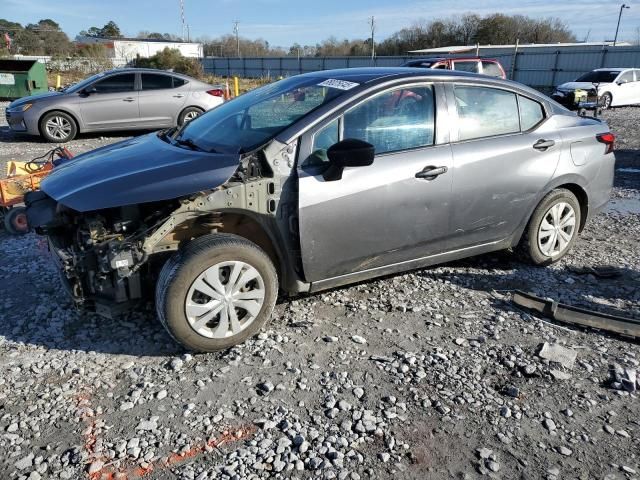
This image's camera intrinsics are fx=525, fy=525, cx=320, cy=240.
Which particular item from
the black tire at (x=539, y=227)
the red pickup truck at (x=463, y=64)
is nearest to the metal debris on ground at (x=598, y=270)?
the black tire at (x=539, y=227)

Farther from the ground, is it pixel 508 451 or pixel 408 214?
pixel 408 214

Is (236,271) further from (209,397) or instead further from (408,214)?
(408,214)

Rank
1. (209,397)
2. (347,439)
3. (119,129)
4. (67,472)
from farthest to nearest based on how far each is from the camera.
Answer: (119,129), (209,397), (347,439), (67,472)

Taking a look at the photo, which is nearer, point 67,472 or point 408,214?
point 67,472

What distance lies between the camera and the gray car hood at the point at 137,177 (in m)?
3.12

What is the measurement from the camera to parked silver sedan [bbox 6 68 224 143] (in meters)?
11.0

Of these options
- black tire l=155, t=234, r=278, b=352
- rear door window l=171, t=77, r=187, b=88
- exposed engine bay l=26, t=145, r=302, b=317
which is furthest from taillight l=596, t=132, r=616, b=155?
rear door window l=171, t=77, r=187, b=88

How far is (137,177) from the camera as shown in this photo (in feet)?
10.8

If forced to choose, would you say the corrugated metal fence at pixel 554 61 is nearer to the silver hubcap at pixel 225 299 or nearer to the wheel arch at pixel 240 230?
the wheel arch at pixel 240 230

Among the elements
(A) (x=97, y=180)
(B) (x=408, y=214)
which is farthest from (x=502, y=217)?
(A) (x=97, y=180)

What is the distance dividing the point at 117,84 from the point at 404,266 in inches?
387

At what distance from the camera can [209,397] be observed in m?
2.99

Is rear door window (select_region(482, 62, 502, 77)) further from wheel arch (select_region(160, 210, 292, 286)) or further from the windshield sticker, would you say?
wheel arch (select_region(160, 210, 292, 286))

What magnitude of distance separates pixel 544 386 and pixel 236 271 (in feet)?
6.49
